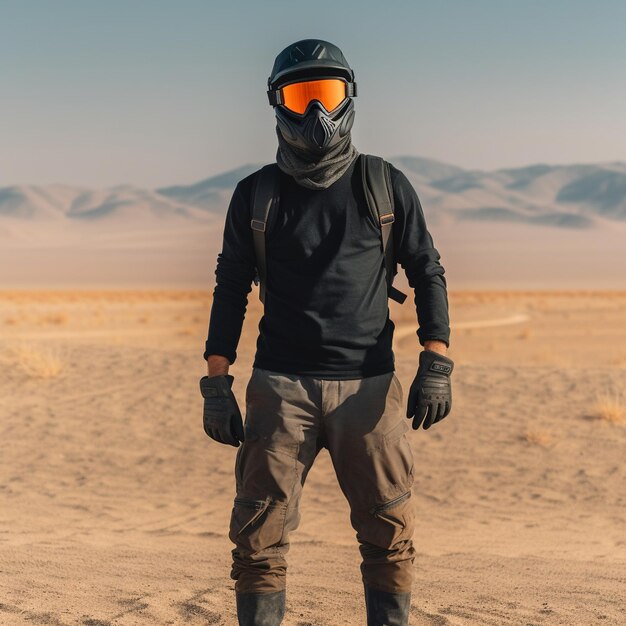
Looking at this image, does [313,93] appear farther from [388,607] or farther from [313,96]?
[388,607]

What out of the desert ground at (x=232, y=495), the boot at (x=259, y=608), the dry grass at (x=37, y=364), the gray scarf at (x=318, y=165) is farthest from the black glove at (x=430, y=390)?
the dry grass at (x=37, y=364)

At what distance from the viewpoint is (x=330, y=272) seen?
3.60m

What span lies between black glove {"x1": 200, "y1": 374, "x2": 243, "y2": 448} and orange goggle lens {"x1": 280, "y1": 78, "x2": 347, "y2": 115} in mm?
1110

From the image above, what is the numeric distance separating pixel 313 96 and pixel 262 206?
50cm

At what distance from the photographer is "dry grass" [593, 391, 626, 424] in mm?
11352

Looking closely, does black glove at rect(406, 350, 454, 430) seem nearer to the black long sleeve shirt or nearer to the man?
the man

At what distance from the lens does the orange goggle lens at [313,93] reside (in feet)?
12.2

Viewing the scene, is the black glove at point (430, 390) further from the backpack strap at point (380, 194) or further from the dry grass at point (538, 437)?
the dry grass at point (538, 437)

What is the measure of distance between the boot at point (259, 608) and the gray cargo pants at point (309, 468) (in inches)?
1.1

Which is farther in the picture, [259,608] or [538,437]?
[538,437]

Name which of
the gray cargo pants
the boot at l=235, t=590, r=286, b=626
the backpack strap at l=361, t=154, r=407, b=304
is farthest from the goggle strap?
the boot at l=235, t=590, r=286, b=626

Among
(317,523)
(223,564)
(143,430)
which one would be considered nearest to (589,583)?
(223,564)

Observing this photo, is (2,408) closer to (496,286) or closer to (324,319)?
(324,319)

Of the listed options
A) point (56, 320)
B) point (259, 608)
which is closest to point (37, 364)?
point (259, 608)
